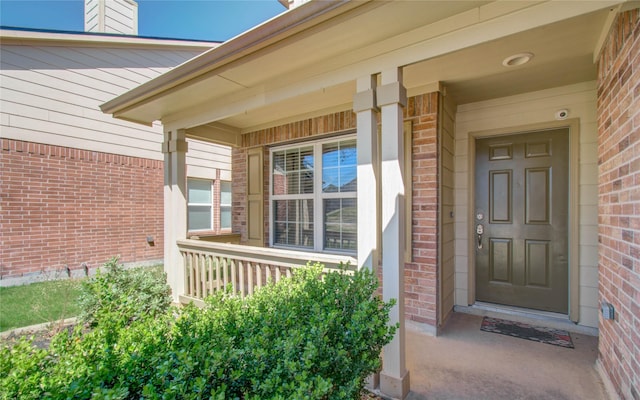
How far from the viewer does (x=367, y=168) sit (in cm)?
232

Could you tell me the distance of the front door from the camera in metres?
3.23

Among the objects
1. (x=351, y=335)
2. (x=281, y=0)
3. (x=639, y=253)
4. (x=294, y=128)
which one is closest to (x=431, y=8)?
(x=639, y=253)

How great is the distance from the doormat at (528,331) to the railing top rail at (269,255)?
1.86 metres

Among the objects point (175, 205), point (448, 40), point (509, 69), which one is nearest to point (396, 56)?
point (448, 40)

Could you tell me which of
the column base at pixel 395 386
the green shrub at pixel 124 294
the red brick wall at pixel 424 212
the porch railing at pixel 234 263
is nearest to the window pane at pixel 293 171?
the porch railing at pixel 234 263

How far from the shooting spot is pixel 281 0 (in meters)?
5.12

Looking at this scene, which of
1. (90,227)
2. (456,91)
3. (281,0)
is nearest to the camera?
(456,91)

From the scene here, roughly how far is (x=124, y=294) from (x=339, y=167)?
287cm

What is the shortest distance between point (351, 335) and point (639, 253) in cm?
163

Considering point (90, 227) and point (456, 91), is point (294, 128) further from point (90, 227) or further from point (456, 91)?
point (90, 227)

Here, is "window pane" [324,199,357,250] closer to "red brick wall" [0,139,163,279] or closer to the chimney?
"red brick wall" [0,139,163,279]

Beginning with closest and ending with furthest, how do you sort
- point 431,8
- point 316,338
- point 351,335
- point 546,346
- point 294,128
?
point 316,338 → point 351,335 → point 431,8 → point 546,346 → point 294,128

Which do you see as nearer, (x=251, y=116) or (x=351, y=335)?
(x=351, y=335)

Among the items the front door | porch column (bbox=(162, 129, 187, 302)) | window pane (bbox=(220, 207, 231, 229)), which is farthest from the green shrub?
window pane (bbox=(220, 207, 231, 229))
